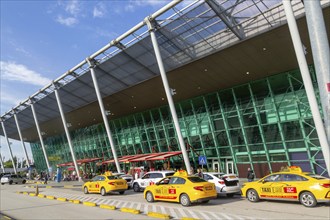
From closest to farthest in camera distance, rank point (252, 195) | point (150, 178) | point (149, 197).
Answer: point (252, 195)
point (149, 197)
point (150, 178)

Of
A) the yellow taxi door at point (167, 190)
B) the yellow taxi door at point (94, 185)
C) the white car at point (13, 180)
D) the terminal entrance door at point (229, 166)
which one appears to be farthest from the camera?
the white car at point (13, 180)

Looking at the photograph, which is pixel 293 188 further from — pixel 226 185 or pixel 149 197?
pixel 149 197

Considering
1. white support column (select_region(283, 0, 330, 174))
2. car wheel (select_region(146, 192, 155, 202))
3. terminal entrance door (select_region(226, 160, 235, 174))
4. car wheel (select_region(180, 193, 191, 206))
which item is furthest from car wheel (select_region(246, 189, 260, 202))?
terminal entrance door (select_region(226, 160, 235, 174))

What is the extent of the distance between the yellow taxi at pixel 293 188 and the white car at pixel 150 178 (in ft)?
21.6

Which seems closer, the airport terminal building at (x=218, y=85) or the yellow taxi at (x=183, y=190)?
the yellow taxi at (x=183, y=190)

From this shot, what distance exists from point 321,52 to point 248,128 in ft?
83.6

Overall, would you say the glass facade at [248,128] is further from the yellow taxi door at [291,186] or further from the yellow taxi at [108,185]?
the yellow taxi at [108,185]

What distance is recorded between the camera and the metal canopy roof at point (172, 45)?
69.8ft

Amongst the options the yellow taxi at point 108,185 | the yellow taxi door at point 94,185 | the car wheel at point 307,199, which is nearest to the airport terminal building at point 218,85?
the yellow taxi at point 108,185

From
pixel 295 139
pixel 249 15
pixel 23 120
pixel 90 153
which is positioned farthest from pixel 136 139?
pixel 23 120

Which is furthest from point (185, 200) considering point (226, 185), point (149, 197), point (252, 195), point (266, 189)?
point (266, 189)

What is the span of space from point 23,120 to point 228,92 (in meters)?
43.0

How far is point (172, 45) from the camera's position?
25.9 meters

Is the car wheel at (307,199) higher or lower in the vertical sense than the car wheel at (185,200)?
lower
